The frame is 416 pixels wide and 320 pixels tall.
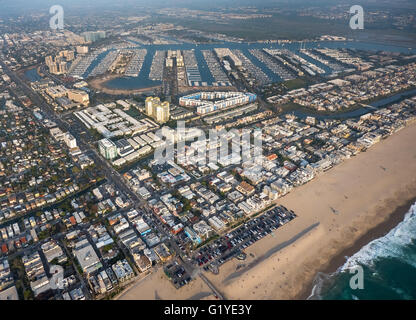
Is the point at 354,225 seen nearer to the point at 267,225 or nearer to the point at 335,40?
the point at 267,225

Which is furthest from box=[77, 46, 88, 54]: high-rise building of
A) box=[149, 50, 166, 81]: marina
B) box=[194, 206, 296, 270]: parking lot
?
box=[194, 206, 296, 270]: parking lot

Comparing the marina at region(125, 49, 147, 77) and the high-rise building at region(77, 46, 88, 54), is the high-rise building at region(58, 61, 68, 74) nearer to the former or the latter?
the marina at region(125, 49, 147, 77)

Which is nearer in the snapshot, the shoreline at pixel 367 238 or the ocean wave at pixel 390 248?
the shoreline at pixel 367 238

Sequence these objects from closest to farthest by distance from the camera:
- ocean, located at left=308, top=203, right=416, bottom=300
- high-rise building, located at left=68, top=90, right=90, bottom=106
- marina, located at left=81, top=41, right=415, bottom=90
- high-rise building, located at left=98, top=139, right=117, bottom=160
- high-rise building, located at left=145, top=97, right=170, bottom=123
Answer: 1. ocean, located at left=308, top=203, right=416, bottom=300
2. high-rise building, located at left=98, top=139, right=117, bottom=160
3. high-rise building, located at left=145, top=97, right=170, bottom=123
4. high-rise building, located at left=68, top=90, right=90, bottom=106
5. marina, located at left=81, top=41, right=415, bottom=90

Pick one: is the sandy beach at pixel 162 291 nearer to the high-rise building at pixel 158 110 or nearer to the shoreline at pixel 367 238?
the shoreline at pixel 367 238

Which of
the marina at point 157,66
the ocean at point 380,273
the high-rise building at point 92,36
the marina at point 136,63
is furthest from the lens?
the high-rise building at point 92,36

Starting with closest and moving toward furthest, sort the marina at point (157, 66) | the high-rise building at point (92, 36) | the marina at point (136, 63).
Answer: the marina at point (157, 66) < the marina at point (136, 63) < the high-rise building at point (92, 36)

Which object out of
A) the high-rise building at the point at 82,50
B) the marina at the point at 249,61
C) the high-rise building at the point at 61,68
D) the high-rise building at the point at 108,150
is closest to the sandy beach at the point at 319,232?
the high-rise building at the point at 108,150
